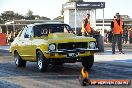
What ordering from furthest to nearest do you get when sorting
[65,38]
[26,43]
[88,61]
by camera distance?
[26,43] < [88,61] < [65,38]

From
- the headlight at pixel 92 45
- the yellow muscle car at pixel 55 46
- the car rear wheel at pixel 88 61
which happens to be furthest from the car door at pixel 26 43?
the headlight at pixel 92 45

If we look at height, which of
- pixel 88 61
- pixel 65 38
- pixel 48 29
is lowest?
pixel 88 61

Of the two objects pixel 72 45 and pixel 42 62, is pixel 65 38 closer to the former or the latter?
pixel 72 45

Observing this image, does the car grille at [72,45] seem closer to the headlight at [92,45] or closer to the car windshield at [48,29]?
the headlight at [92,45]

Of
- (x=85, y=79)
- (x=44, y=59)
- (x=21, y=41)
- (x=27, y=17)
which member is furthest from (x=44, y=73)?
(x=27, y=17)

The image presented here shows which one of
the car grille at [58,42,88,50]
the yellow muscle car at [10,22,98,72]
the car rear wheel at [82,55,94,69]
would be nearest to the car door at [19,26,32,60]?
the yellow muscle car at [10,22,98,72]

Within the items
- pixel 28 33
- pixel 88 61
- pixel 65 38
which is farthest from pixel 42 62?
pixel 28 33

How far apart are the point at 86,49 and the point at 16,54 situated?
3988 mm

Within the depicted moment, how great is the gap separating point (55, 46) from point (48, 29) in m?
1.75

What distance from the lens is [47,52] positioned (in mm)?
13180

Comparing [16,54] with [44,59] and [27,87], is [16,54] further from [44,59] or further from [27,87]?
[27,87]

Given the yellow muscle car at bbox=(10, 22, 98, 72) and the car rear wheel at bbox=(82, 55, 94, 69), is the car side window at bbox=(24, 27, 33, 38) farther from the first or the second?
the car rear wheel at bbox=(82, 55, 94, 69)

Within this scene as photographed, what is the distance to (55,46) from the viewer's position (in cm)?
1326

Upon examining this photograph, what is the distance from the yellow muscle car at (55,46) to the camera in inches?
522
